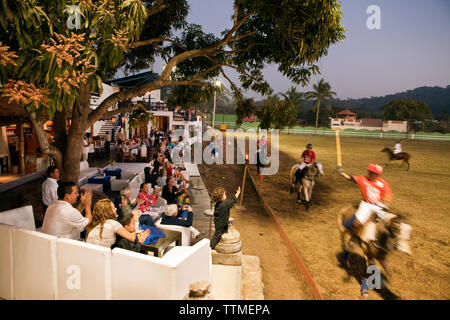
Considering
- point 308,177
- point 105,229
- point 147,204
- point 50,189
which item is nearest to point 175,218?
point 147,204

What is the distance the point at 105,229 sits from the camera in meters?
3.77

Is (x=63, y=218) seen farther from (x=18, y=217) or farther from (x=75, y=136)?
(x=75, y=136)

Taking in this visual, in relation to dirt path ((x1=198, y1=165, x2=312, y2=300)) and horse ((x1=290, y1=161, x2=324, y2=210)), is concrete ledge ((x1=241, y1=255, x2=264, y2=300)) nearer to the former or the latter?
dirt path ((x1=198, y1=165, x2=312, y2=300))

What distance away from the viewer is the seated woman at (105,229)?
3762 mm

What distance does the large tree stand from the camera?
12.2 feet

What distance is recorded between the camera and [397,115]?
7919 centimetres

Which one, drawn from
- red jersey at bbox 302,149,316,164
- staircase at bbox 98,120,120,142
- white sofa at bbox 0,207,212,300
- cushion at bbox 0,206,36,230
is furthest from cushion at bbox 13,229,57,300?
staircase at bbox 98,120,120,142

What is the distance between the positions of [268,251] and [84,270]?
4094 mm

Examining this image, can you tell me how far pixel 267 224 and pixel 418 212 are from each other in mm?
5223

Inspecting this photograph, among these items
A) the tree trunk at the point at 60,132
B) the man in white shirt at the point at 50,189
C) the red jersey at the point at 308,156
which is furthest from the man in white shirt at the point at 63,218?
the red jersey at the point at 308,156

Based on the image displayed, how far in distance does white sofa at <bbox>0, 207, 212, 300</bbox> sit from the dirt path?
1.74 m

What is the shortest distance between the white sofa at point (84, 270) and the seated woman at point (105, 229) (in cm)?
28

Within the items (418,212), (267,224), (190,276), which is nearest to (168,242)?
(190,276)
